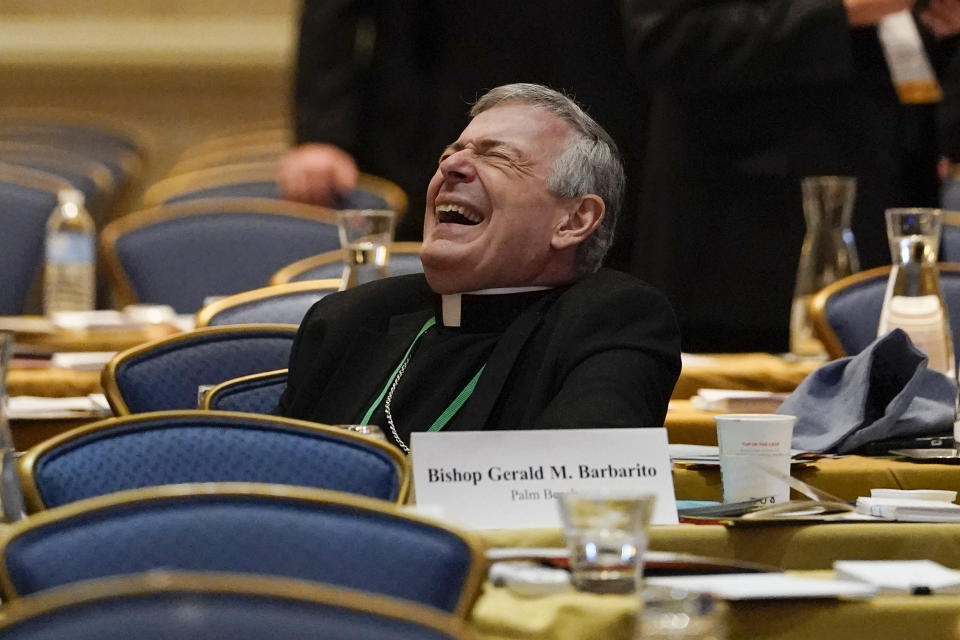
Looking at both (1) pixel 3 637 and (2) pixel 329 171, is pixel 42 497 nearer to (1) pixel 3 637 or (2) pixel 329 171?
(1) pixel 3 637

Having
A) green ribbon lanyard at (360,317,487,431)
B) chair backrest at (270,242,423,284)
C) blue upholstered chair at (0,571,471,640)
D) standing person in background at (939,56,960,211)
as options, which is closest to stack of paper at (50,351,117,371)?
chair backrest at (270,242,423,284)

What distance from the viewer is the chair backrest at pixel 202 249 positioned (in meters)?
4.51

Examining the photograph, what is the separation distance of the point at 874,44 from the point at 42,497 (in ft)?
8.46

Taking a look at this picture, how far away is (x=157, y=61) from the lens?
958 cm

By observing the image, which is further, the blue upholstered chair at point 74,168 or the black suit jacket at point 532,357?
the blue upholstered chair at point 74,168

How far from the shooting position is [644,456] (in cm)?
196

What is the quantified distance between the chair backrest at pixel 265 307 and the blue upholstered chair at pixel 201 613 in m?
2.15

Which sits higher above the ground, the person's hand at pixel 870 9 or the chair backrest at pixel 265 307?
the person's hand at pixel 870 9

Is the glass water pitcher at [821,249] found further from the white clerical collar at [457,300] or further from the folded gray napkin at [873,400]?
the white clerical collar at [457,300]

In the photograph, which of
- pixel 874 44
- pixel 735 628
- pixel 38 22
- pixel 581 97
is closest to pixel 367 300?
pixel 735 628

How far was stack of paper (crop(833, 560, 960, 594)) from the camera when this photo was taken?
1755 millimetres

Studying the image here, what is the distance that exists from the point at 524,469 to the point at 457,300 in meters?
0.78

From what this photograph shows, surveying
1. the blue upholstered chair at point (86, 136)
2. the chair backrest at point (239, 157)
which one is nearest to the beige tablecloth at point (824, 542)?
the chair backrest at point (239, 157)

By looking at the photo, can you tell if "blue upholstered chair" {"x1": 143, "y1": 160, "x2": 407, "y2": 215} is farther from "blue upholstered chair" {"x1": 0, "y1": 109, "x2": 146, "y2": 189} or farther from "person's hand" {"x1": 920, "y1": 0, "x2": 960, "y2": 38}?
"person's hand" {"x1": 920, "y1": 0, "x2": 960, "y2": 38}
